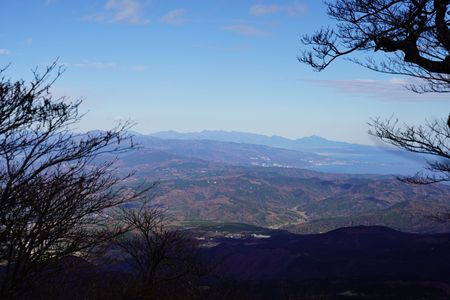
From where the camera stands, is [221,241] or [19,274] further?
[221,241]

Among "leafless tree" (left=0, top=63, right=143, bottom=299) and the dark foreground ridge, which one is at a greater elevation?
"leafless tree" (left=0, top=63, right=143, bottom=299)

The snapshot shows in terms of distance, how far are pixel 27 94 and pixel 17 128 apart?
1.95 feet

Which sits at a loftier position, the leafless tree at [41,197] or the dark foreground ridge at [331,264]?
the leafless tree at [41,197]

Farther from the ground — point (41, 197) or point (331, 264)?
point (41, 197)

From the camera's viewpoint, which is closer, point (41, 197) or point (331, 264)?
point (41, 197)

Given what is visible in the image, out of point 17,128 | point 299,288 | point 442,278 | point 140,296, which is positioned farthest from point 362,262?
point 17,128

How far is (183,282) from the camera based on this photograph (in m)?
23.1

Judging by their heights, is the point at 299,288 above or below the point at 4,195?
below

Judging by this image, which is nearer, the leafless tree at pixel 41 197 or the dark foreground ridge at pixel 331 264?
the leafless tree at pixel 41 197

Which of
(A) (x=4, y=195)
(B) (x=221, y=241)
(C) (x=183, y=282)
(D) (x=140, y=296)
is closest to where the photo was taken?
(A) (x=4, y=195)

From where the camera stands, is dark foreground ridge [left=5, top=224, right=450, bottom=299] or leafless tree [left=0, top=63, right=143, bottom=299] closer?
leafless tree [left=0, top=63, right=143, bottom=299]

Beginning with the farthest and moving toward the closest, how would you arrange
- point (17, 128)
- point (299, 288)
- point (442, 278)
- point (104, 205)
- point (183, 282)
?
point (442, 278) → point (299, 288) → point (183, 282) → point (104, 205) → point (17, 128)

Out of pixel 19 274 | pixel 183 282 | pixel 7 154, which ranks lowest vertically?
pixel 183 282

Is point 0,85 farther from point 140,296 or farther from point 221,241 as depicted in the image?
point 221,241
